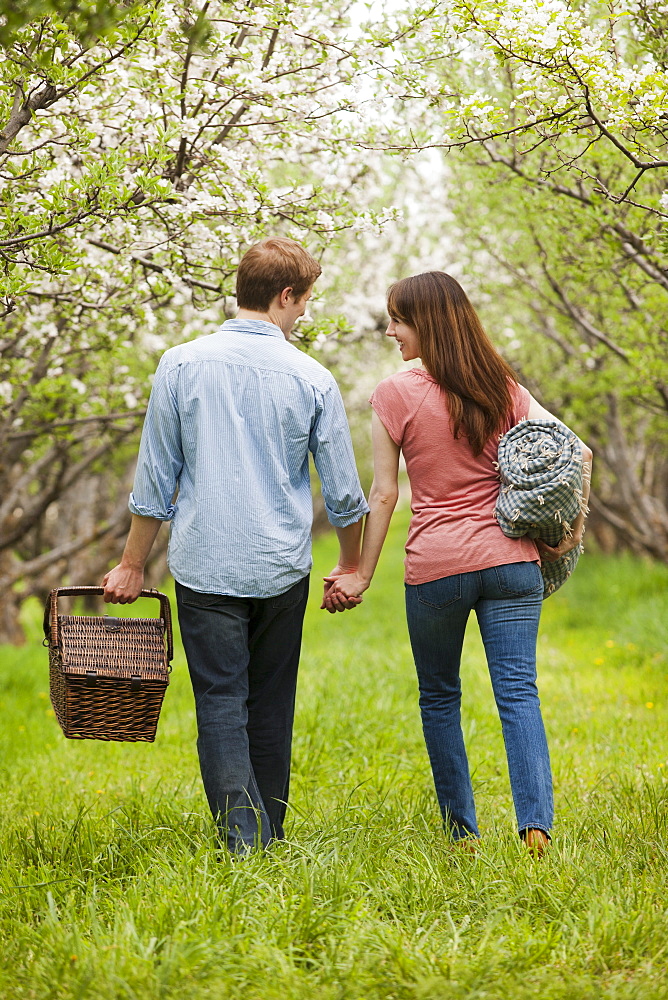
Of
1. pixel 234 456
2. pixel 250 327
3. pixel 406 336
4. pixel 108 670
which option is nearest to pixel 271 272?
pixel 250 327

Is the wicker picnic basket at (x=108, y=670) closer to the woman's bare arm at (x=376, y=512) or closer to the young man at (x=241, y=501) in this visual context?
the young man at (x=241, y=501)

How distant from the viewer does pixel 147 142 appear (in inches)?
162

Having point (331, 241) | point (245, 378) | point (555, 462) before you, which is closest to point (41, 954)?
point (245, 378)

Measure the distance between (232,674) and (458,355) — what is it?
1.34 metres

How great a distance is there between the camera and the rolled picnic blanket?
10.6 ft

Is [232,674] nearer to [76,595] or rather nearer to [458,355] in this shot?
[76,595]

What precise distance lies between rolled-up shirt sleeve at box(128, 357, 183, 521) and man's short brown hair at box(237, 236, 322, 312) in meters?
0.40

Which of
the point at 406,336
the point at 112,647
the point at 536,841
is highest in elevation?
the point at 406,336

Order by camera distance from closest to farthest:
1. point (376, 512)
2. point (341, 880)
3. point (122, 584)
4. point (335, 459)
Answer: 1. point (341, 880)
2. point (122, 584)
3. point (335, 459)
4. point (376, 512)

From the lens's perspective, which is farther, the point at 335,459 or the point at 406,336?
the point at 406,336

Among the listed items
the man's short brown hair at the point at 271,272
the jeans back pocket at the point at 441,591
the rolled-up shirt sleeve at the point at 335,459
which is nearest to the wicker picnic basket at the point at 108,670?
the rolled-up shirt sleeve at the point at 335,459

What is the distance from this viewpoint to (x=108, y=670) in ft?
10.7

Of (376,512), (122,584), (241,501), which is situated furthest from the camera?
(376,512)

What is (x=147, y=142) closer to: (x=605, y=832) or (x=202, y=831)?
(x=202, y=831)
